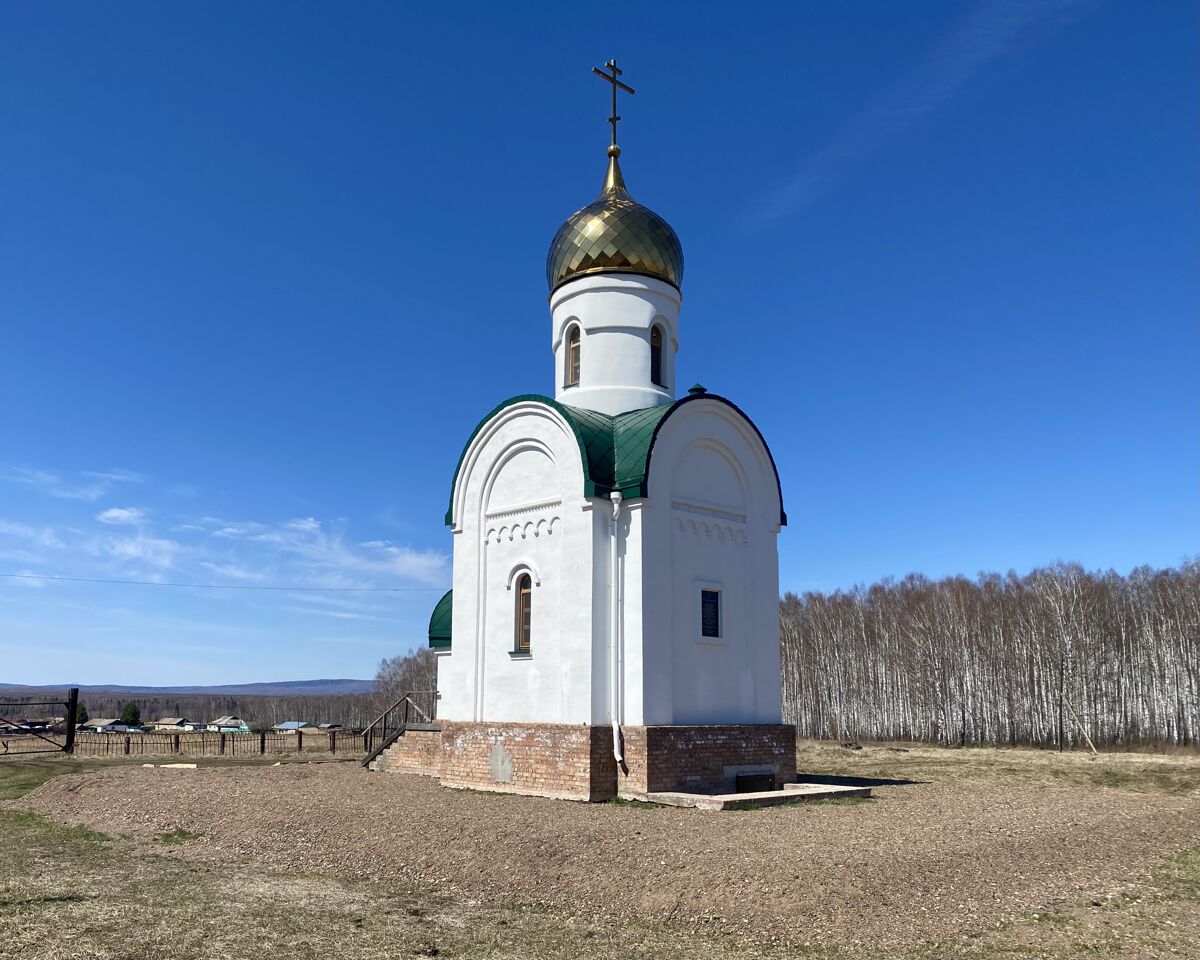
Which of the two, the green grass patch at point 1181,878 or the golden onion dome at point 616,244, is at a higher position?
the golden onion dome at point 616,244

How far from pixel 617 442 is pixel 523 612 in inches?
129

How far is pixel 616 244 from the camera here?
59.8ft

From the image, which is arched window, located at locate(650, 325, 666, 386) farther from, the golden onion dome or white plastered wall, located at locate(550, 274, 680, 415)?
the golden onion dome

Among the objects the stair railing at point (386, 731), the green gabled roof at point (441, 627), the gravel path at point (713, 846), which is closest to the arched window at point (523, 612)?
the gravel path at point (713, 846)

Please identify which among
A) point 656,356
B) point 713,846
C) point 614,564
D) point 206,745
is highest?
point 656,356

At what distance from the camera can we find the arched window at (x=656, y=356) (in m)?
18.6

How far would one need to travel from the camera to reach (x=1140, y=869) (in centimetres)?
1001

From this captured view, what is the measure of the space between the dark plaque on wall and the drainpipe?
167cm

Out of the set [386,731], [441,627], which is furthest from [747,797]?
[386,731]

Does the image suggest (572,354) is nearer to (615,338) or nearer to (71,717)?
(615,338)

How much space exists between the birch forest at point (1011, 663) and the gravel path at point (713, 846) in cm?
2053

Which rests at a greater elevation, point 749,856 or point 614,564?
point 614,564

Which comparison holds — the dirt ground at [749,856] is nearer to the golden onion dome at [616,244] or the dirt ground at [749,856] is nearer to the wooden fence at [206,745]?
the golden onion dome at [616,244]

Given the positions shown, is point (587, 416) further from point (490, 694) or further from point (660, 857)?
point (660, 857)
